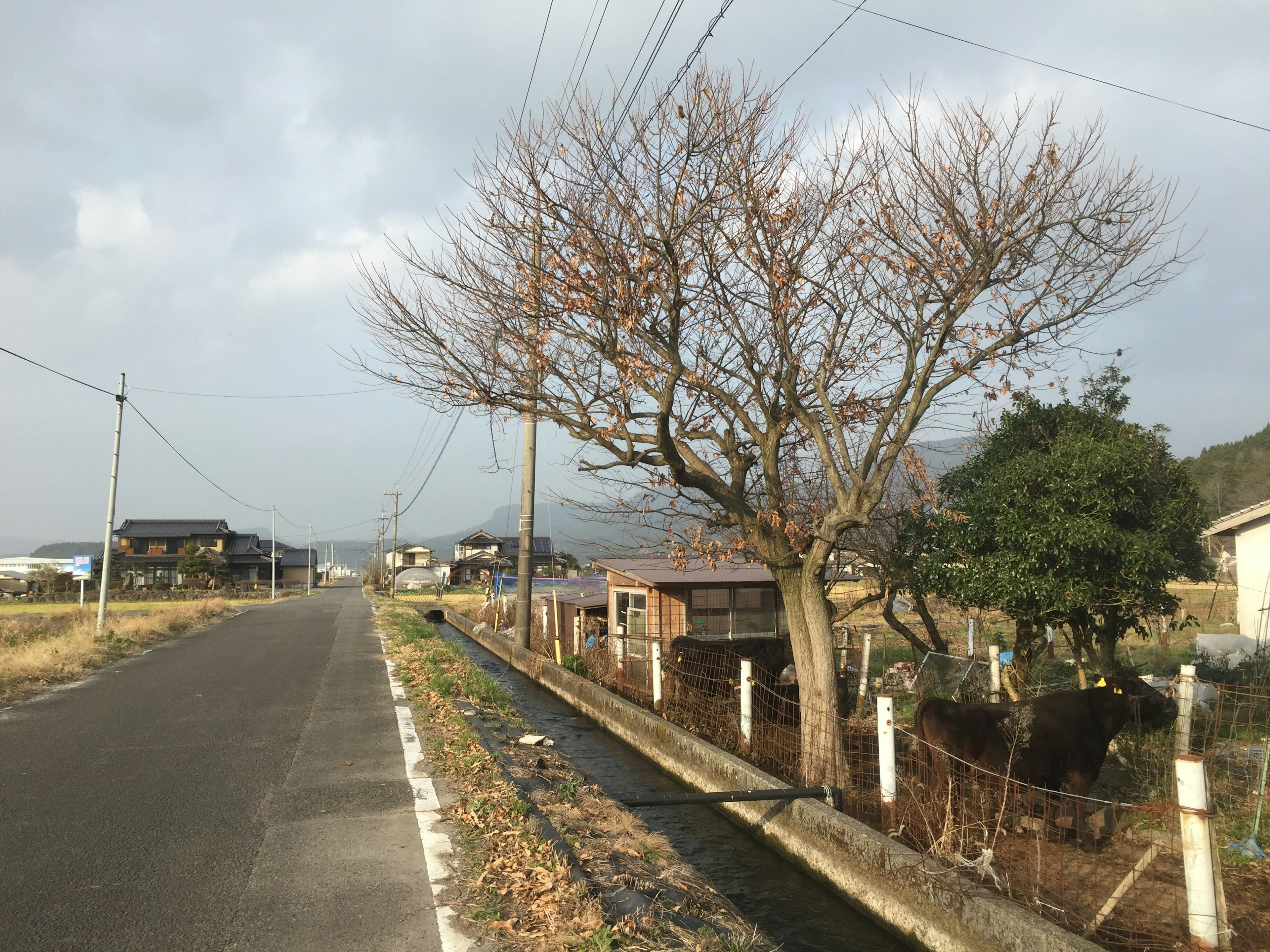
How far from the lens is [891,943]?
5.77 metres

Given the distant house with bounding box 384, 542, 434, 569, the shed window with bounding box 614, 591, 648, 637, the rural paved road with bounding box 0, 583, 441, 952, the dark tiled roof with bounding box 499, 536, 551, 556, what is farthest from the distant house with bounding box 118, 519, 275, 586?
the rural paved road with bounding box 0, 583, 441, 952

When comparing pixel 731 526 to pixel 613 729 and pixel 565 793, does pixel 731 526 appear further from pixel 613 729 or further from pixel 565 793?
pixel 613 729

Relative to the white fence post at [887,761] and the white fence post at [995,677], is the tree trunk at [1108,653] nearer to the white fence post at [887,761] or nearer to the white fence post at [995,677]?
the white fence post at [995,677]

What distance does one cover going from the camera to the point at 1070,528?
931 centimetres

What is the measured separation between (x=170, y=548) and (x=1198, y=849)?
84933 millimetres

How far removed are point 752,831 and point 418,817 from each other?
323 centimetres

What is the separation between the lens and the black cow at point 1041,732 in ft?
22.8

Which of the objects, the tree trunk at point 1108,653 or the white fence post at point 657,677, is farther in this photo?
the white fence post at point 657,677

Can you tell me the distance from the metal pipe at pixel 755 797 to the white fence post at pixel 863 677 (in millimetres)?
3275

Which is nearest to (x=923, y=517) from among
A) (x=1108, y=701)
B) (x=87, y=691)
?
(x=1108, y=701)

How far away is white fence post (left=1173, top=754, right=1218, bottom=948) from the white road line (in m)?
3.56

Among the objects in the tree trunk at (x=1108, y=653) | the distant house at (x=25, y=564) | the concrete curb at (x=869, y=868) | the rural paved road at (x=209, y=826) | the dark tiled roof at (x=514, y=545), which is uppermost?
the dark tiled roof at (x=514, y=545)

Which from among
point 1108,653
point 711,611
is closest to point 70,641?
point 711,611

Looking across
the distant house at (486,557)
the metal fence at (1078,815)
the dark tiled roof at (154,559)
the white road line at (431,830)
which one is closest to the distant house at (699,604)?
the metal fence at (1078,815)
